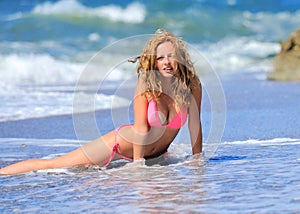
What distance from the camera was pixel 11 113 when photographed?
Result: 9.45 meters

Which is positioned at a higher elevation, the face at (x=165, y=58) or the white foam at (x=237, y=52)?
the white foam at (x=237, y=52)

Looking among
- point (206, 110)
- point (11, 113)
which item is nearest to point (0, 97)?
point (11, 113)

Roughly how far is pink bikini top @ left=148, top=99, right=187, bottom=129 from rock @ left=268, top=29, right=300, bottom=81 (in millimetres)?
8575

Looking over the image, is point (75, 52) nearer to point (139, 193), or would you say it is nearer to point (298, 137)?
point (298, 137)

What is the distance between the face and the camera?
15.7 ft

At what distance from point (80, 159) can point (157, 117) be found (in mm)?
687

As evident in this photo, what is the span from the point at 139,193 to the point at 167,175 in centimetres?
59

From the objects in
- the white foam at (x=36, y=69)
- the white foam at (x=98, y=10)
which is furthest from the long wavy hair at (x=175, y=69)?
the white foam at (x=98, y=10)

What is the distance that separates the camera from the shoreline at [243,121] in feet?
22.5

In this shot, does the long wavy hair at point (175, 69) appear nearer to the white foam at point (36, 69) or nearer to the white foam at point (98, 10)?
the white foam at point (36, 69)

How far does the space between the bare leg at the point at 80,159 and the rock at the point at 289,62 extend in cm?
868

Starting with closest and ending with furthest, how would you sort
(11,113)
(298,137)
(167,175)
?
(167,175), (298,137), (11,113)

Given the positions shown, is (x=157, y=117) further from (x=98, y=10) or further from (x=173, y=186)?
(x=98, y=10)

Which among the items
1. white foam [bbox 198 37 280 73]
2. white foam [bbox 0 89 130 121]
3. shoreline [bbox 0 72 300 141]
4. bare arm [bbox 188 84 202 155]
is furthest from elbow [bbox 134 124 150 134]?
white foam [bbox 198 37 280 73]
